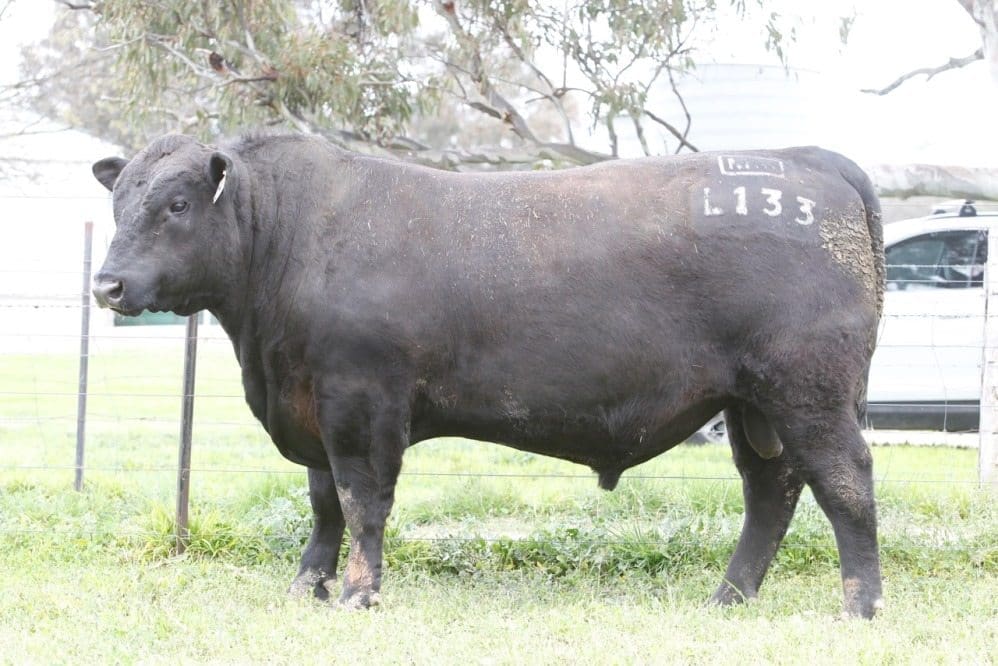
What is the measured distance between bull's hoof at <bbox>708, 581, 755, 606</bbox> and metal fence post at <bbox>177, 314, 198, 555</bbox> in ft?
9.58

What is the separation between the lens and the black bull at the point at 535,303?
16.7 feet

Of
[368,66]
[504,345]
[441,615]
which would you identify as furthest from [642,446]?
[368,66]

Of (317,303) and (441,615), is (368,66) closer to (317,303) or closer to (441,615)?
(317,303)

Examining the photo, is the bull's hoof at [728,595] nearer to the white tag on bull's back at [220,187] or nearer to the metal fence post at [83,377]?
the white tag on bull's back at [220,187]

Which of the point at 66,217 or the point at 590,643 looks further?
the point at 66,217

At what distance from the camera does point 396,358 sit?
5.17 metres

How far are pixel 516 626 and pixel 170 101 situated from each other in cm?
1050

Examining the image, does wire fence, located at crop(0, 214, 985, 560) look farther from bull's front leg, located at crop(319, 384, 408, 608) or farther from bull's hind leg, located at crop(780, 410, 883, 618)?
bull's hind leg, located at crop(780, 410, 883, 618)

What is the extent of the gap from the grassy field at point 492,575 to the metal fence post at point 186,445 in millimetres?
67

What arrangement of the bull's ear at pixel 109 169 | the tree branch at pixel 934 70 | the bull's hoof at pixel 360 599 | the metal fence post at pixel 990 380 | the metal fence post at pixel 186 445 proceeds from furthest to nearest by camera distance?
the tree branch at pixel 934 70 < the metal fence post at pixel 990 380 < the metal fence post at pixel 186 445 < the bull's ear at pixel 109 169 < the bull's hoof at pixel 360 599

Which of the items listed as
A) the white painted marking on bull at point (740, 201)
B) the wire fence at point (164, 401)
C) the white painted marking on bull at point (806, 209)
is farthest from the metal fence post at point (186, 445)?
the white painted marking on bull at point (806, 209)

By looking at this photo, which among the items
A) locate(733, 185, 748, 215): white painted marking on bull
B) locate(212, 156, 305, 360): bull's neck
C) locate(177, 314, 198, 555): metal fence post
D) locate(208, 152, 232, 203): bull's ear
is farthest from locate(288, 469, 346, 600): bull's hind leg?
locate(733, 185, 748, 215): white painted marking on bull

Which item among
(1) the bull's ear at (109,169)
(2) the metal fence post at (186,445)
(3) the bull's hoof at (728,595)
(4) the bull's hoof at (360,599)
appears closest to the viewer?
(4) the bull's hoof at (360,599)

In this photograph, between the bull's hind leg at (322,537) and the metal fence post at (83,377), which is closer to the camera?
the bull's hind leg at (322,537)
